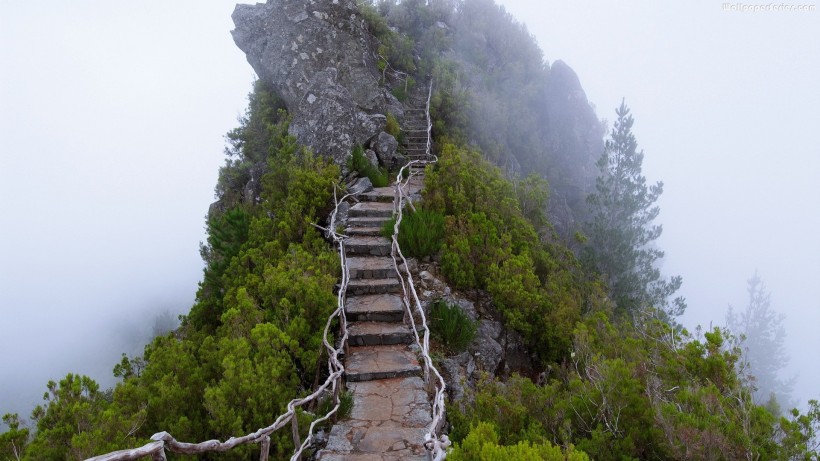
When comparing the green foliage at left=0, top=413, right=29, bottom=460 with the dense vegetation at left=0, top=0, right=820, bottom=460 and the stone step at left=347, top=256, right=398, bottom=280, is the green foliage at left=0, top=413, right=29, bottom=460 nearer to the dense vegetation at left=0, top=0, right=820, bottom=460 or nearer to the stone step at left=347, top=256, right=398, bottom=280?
the dense vegetation at left=0, top=0, right=820, bottom=460

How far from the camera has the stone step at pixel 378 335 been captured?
6188 millimetres

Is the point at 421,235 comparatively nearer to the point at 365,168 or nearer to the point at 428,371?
the point at 428,371

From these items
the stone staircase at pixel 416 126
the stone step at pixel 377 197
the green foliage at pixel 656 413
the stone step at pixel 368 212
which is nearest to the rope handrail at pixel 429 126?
the stone staircase at pixel 416 126

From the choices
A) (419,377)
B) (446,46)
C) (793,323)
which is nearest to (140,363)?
(419,377)

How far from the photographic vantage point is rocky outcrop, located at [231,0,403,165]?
12.1m

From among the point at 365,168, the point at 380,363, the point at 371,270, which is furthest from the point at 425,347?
the point at 365,168

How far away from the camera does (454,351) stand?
633 centimetres

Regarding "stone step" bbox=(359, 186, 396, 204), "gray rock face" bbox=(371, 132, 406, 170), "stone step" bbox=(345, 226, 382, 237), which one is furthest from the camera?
"gray rock face" bbox=(371, 132, 406, 170)

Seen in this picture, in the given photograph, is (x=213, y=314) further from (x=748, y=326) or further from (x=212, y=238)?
(x=748, y=326)

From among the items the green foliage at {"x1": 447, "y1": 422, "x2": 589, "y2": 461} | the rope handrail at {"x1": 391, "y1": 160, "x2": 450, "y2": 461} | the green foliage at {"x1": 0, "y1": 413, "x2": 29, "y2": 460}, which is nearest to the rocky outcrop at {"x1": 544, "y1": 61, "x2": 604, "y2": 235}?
the rope handrail at {"x1": 391, "y1": 160, "x2": 450, "y2": 461}

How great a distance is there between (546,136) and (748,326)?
134 ft

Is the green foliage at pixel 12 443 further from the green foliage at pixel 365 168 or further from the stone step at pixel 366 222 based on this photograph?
the green foliage at pixel 365 168

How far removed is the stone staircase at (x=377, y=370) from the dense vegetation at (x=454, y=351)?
1.64 feet

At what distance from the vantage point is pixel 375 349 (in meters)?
6.12
